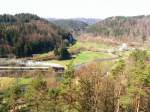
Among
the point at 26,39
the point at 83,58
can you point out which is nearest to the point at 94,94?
the point at 83,58

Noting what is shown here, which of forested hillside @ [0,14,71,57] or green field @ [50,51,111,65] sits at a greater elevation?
forested hillside @ [0,14,71,57]

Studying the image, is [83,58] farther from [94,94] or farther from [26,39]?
[94,94]

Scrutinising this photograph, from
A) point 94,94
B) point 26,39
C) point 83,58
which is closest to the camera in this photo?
point 94,94

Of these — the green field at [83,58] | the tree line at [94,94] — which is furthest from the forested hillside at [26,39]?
the tree line at [94,94]

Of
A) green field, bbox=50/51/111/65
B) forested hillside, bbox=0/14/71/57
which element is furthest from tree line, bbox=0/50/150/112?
forested hillside, bbox=0/14/71/57

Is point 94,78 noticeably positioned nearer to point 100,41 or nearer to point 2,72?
point 2,72

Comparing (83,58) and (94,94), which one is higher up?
(94,94)

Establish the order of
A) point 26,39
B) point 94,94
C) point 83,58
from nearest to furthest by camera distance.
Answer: point 94,94 → point 83,58 → point 26,39

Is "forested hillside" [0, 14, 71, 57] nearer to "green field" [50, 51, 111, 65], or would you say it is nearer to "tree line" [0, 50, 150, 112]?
"green field" [50, 51, 111, 65]

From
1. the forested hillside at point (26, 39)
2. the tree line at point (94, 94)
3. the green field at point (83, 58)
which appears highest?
the tree line at point (94, 94)

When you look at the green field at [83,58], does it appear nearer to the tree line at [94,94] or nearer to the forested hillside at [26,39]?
the forested hillside at [26,39]

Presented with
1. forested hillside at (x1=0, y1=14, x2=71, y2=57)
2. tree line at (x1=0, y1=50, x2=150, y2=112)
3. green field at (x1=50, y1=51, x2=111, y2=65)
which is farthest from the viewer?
forested hillside at (x1=0, y1=14, x2=71, y2=57)
